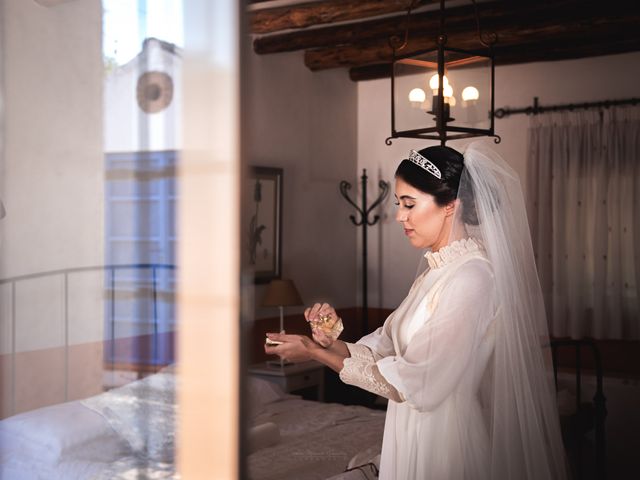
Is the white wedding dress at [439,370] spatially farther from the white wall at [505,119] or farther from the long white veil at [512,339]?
the white wall at [505,119]

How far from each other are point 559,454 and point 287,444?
171 centimetres

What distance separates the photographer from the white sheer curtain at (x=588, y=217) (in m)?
5.12

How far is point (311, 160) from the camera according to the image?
18.6ft

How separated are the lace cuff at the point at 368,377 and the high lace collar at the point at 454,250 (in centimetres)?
33

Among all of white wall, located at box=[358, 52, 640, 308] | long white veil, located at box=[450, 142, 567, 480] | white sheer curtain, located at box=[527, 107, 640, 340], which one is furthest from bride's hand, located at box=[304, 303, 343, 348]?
white sheer curtain, located at box=[527, 107, 640, 340]

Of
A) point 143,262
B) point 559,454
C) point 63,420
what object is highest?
point 143,262

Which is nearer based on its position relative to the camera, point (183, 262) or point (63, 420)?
point (183, 262)

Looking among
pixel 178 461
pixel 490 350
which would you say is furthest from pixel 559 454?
pixel 178 461

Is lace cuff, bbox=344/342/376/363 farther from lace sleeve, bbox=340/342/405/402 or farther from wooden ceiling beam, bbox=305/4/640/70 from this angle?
wooden ceiling beam, bbox=305/4/640/70

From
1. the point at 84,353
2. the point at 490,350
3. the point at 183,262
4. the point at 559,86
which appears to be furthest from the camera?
the point at 559,86

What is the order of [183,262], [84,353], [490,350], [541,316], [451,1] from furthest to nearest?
[451,1] < [541,316] < [490,350] < [84,353] < [183,262]

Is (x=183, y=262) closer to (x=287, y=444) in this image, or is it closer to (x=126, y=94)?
(x=126, y=94)

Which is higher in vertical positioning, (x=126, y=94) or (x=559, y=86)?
(x=559, y=86)

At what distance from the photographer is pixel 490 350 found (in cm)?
202
